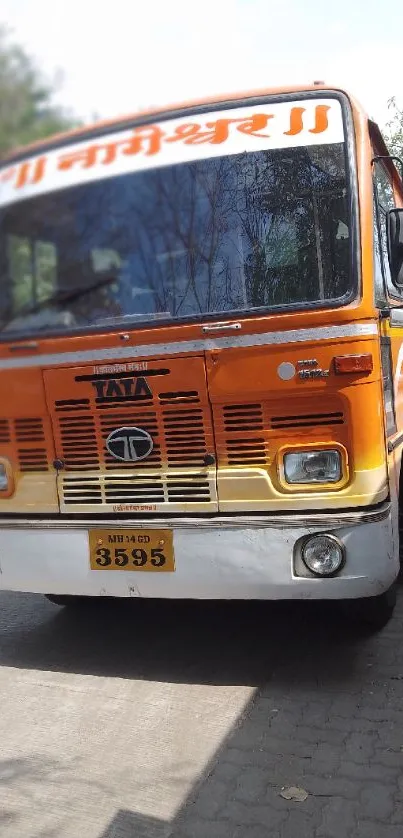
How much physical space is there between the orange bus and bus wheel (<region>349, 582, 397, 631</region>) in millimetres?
507

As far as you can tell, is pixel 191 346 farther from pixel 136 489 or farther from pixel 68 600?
pixel 68 600

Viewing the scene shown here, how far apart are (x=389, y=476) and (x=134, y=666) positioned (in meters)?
1.73

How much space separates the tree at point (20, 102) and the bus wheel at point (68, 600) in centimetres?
361

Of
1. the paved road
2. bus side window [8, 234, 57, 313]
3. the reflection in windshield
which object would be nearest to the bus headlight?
the reflection in windshield

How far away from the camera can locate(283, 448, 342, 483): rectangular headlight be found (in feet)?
12.5

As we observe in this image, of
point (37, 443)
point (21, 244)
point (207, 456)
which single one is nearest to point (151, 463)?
point (207, 456)

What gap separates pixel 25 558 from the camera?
4328mm

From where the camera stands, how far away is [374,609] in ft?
15.1

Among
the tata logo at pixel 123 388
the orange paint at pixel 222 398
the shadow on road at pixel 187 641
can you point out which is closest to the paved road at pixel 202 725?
the shadow on road at pixel 187 641

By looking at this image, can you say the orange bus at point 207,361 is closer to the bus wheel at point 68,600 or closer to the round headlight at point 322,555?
the round headlight at point 322,555

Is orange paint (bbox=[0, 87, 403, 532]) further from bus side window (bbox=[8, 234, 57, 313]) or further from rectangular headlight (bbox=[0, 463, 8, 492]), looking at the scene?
bus side window (bbox=[8, 234, 57, 313])

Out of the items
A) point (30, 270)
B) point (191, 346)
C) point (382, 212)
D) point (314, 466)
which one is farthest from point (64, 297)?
point (382, 212)

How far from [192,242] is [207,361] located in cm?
63

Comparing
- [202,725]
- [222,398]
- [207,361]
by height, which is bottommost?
[202,725]
